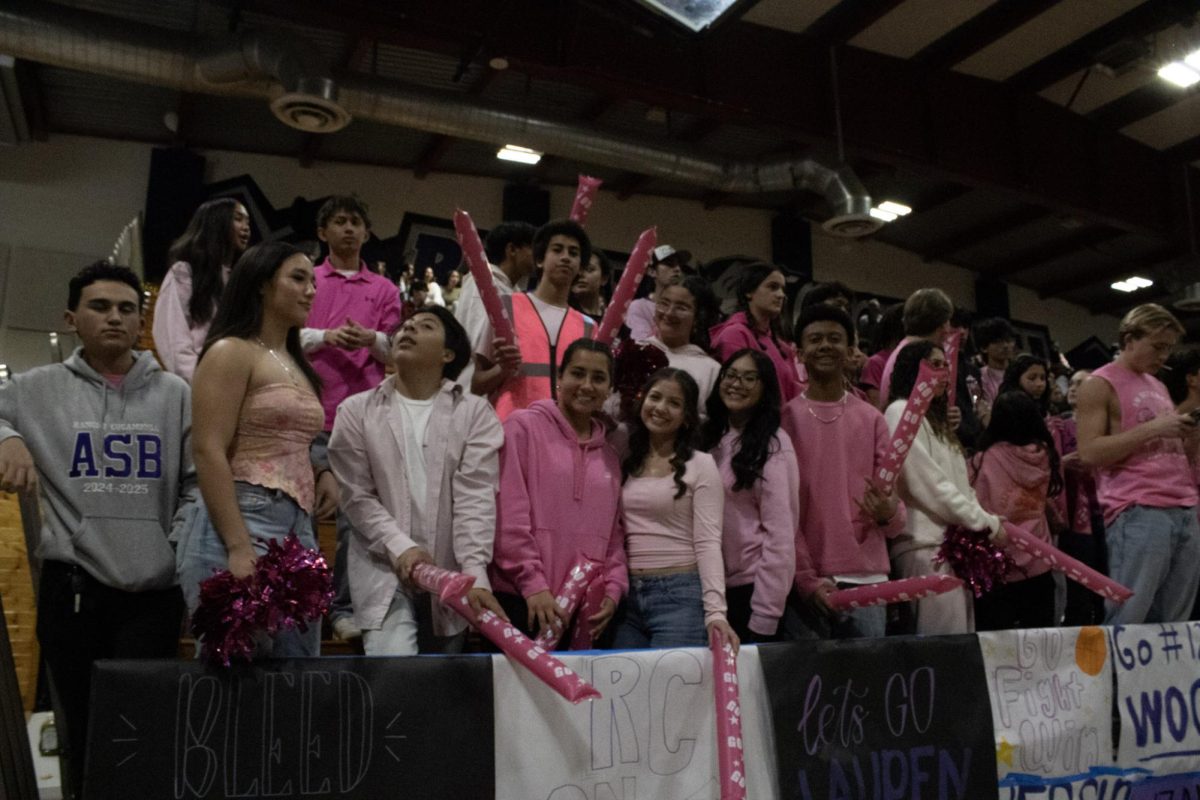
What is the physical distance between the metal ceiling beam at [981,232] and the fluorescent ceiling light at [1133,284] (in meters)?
2.10

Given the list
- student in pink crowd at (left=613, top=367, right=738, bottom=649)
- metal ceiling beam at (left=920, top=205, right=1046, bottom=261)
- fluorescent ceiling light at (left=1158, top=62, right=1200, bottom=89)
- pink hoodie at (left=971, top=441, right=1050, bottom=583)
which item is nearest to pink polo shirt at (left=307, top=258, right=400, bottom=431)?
student in pink crowd at (left=613, top=367, right=738, bottom=649)

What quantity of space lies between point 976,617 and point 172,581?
276 cm

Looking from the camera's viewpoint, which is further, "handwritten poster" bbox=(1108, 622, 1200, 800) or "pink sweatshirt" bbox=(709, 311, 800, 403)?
"pink sweatshirt" bbox=(709, 311, 800, 403)

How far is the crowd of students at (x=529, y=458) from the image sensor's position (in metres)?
2.22

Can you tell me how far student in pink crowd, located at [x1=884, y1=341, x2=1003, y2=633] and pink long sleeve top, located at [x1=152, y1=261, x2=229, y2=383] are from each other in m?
2.18

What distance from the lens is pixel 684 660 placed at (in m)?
2.42

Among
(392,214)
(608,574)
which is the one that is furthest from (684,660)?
(392,214)

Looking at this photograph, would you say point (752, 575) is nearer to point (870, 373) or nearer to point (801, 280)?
point (870, 373)

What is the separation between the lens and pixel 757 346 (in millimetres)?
3873

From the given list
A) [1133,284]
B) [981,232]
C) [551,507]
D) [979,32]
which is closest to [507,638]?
[551,507]

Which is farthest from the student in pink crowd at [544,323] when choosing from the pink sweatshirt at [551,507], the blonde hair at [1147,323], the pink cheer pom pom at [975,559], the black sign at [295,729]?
the blonde hair at [1147,323]

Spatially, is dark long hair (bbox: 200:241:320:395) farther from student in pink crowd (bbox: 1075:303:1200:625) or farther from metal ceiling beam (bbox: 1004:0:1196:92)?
metal ceiling beam (bbox: 1004:0:1196:92)

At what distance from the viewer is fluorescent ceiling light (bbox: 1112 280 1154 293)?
12922 mm

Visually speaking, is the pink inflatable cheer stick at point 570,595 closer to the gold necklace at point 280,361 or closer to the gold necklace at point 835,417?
the gold necklace at point 280,361
